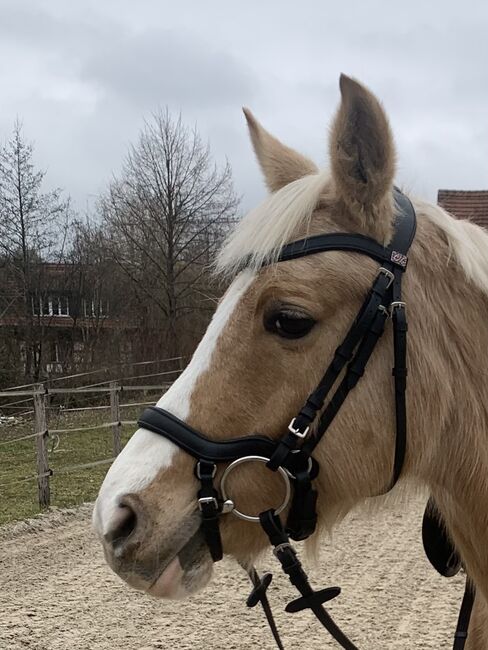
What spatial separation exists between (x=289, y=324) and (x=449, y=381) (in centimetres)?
51

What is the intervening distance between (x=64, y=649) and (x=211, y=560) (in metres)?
3.74

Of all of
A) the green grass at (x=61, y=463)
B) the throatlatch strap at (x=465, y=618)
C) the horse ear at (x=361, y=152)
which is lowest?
the green grass at (x=61, y=463)

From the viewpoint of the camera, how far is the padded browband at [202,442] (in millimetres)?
1636

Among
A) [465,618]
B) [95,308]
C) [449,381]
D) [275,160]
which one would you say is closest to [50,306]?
[95,308]

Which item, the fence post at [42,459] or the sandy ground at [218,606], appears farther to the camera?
the fence post at [42,459]

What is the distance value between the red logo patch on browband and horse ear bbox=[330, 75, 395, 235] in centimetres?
13

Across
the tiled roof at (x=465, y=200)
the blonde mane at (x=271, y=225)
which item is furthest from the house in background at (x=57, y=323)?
the blonde mane at (x=271, y=225)

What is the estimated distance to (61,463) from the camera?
1188 cm

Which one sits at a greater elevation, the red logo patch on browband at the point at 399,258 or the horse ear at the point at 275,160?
the horse ear at the point at 275,160

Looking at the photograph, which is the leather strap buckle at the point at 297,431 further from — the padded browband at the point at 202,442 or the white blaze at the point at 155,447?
the white blaze at the point at 155,447

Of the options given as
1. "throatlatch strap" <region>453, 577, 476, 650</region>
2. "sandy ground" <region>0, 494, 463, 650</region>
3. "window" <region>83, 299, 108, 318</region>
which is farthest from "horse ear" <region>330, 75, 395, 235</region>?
"window" <region>83, 299, 108, 318</region>

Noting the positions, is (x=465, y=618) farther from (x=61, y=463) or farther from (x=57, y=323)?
(x=57, y=323)

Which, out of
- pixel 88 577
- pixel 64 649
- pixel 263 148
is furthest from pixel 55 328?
pixel 263 148

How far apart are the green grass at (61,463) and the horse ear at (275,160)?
286 inches
